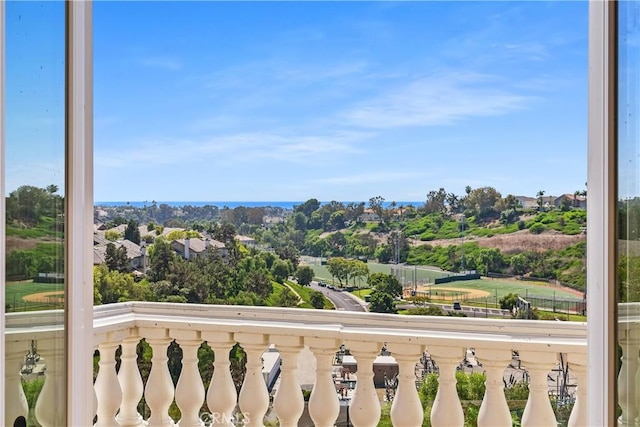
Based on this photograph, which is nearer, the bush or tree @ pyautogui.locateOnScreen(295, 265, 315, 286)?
the bush

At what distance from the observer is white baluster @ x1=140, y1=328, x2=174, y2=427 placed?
1622 millimetres

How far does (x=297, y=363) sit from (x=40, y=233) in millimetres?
869

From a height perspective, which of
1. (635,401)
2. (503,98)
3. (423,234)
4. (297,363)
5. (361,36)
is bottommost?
(297,363)

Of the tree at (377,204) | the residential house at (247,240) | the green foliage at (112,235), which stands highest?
the tree at (377,204)

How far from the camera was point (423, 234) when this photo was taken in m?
2.16

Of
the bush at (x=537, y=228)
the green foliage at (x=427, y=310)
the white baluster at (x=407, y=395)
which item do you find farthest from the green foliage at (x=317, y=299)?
the bush at (x=537, y=228)

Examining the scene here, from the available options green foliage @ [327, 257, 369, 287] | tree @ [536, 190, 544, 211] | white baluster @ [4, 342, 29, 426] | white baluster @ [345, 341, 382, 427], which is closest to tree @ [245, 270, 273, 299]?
green foliage @ [327, 257, 369, 287]

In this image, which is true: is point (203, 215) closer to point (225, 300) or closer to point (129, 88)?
point (225, 300)

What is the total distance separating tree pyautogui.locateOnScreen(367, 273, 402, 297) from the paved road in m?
0.11

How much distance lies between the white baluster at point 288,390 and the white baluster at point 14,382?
75cm

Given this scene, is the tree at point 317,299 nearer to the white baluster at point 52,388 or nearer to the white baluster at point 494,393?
the white baluster at point 494,393

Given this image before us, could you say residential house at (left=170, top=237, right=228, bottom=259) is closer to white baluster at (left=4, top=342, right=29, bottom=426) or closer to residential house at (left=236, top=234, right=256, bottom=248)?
residential house at (left=236, top=234, right=256, bottom=248)

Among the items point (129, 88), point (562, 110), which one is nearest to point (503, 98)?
point (562, 110)

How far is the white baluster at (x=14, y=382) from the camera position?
2.81 ft
